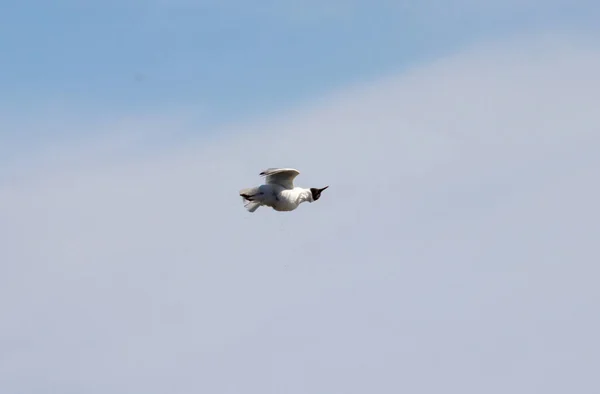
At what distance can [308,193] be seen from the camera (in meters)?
87.6

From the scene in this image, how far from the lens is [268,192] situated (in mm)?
84625

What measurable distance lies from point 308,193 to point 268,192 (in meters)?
3.51

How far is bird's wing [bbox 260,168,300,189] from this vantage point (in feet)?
275

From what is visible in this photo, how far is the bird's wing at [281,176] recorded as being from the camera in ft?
275

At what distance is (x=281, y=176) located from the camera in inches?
3344
